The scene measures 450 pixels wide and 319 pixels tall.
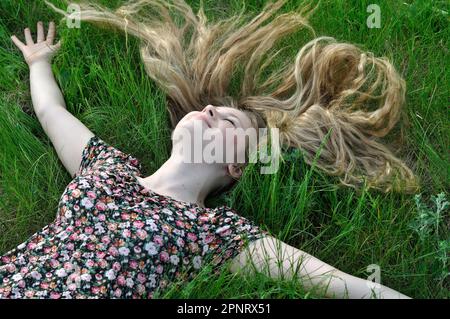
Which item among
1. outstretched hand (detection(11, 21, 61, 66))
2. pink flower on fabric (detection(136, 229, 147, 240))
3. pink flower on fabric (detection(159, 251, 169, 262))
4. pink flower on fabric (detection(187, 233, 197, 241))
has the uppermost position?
outstretched hand (detection(11, 21, 61, 66))

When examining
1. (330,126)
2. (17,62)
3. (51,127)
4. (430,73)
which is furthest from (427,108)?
(17,62)

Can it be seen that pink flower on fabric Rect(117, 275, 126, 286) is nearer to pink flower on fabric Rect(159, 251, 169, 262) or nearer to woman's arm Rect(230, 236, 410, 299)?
pink flower on fabric Rect(159, 251, 169, 262)

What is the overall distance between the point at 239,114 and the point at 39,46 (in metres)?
1.29

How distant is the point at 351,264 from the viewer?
3.59 m

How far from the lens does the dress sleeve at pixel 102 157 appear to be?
3.73 metres

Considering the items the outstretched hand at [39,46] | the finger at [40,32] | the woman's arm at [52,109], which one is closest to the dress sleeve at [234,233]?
the woman's arm at [52,109]

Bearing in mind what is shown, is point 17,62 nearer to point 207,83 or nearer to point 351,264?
point 207,83

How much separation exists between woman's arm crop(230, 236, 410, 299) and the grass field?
0.05 meters

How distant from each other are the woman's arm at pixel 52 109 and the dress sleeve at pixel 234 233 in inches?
35.2

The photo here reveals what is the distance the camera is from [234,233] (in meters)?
3.39

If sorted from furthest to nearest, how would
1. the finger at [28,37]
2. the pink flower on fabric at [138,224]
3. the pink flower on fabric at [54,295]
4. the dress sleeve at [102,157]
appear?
the finger at [28,37] → the dress sleeve at [102,157] → the pink flower on fabric at [138,224] → the pink flower on fabric at [54,295]

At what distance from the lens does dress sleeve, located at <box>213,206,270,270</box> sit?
3.35m
